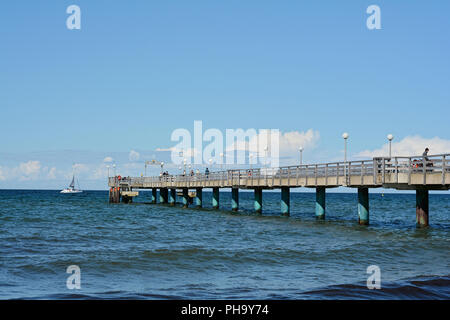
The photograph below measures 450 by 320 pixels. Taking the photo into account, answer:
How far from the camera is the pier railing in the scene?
25734mm

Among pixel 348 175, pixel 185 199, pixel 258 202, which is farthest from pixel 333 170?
pixel 185 199

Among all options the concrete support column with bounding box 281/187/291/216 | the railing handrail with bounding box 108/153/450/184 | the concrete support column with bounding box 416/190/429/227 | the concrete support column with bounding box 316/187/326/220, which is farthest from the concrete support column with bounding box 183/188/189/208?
the concrete support column with bounding box 416/190/429/227

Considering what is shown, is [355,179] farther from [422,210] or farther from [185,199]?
[185,199]

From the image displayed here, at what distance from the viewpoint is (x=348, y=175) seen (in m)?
31.6

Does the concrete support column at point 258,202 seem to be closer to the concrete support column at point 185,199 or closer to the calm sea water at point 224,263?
the concrete support column at point 185,199

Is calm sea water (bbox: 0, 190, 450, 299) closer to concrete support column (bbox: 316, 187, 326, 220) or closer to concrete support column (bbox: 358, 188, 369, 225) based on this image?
concrete support column (bbox: 358, 188, 369, 225)

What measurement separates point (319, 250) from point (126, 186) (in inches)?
2271

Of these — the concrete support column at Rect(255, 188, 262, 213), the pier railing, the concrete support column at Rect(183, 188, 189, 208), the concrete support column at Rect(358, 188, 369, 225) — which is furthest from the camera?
the concrete support column at Rect(183, 188, 189, 208)

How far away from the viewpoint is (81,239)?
2561 cm

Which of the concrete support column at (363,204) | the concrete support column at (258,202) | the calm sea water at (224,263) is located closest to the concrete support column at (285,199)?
the concrete support column at (258,202)

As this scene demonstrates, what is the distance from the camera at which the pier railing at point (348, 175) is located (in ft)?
84.4

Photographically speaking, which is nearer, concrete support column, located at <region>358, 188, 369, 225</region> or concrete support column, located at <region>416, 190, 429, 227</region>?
concrete support column, located at <region>416, 190, 429, 227</region>
